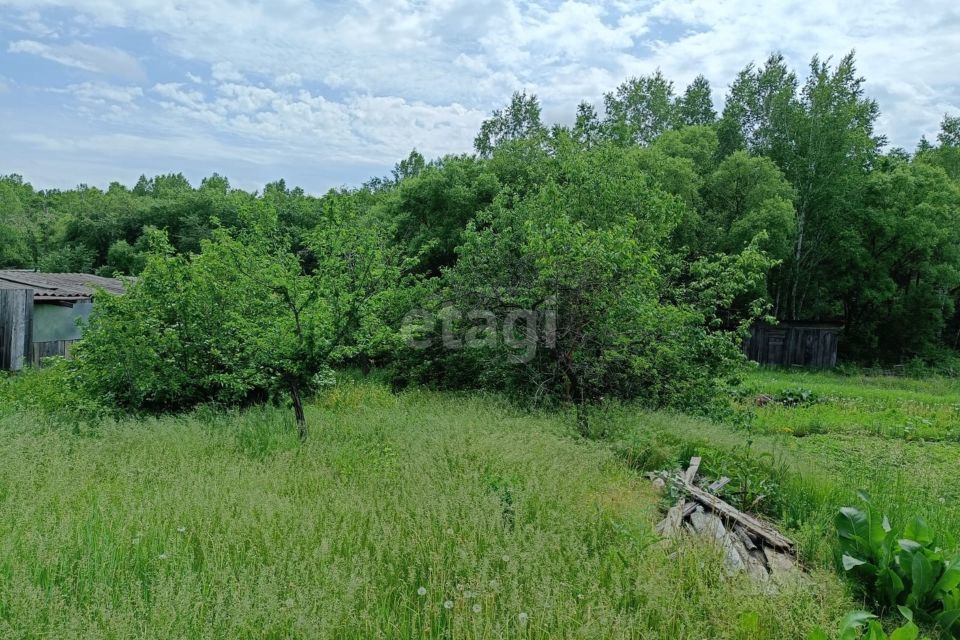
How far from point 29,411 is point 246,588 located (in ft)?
20.7

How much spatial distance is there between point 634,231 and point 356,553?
866cm

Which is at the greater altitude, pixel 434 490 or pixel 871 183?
pixel 871 183

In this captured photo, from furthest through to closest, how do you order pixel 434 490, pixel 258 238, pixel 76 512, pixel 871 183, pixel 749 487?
pixel 871 183, pixel 258 238, pixel 749 487, pixel 434 490, pixel 76 512

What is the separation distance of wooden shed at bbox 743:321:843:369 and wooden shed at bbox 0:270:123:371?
21483mm

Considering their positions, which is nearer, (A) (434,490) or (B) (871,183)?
(A) (434,490)

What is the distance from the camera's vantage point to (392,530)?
12.1 ft

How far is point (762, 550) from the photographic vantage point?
408 cm

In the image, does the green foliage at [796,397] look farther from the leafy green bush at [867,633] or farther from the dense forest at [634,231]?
the leafy green bush at [867,633]

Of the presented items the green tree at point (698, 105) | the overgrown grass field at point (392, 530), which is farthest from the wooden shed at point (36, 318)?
the green tree at point (698, 105)

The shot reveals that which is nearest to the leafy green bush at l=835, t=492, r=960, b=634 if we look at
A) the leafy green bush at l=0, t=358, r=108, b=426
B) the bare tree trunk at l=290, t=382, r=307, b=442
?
the bare tree trunk at l=290, t=382, r=307, b=442

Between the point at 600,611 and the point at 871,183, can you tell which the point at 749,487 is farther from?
the point at 871,183

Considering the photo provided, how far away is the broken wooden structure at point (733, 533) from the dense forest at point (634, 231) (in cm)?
384

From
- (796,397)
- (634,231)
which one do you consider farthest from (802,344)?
(634,231)

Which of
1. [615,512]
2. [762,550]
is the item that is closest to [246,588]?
[615,512]
